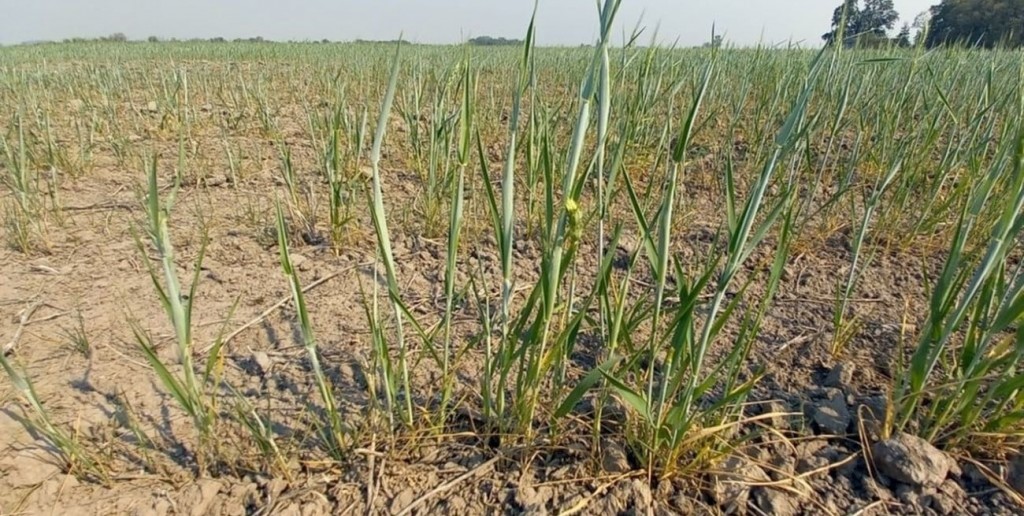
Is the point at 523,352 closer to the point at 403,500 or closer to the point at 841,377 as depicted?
the point at 403,500

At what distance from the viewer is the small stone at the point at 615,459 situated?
2.51 feet

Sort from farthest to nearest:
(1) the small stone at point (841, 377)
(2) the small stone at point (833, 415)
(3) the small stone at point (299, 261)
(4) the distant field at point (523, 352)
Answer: (3) the small stone at point (299, 261), (1) the small stone at point (841, 377), (2) the small stone at point (833, 415), (4) the distant field at point (523, 352)

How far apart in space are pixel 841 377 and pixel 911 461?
23 centimetres

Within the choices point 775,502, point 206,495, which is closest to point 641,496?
point 775,502

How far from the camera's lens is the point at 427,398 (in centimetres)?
93

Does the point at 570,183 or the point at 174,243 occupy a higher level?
the point at 570,183

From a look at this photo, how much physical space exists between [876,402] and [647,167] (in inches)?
56.4

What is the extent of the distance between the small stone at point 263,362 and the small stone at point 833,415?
1.04m

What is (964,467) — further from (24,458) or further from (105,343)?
(105,343)

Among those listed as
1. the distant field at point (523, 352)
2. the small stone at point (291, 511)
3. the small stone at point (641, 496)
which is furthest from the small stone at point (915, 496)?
the small stone at point (291, 511)

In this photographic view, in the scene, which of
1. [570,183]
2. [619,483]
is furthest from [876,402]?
[570,183]

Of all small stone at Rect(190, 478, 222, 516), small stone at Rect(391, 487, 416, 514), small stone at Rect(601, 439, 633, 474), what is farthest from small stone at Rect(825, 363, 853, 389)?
small stone at Rect(190, 478, 222, 516)

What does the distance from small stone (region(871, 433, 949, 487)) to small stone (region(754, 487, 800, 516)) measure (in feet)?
0.54

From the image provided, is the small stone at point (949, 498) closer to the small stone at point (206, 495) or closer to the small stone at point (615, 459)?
the small stone at point (615, 459)
